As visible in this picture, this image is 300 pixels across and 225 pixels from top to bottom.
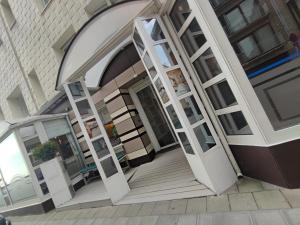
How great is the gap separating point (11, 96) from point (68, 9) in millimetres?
5309

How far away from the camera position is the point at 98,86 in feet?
28.7

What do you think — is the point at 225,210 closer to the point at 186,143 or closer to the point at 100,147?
the point at 186,143

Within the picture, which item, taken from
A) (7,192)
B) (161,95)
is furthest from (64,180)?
(161,95)

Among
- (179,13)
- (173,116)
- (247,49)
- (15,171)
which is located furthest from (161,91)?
(15,171)

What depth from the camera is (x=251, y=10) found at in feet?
13.6

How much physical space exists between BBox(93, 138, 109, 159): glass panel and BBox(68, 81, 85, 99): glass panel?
1.18 meters

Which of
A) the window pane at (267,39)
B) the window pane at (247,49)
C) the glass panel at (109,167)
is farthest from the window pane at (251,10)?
the glass panel at (109,167)

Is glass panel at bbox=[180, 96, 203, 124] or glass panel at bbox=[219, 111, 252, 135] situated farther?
glass panel at bbox=[180, 96, 203, 124]

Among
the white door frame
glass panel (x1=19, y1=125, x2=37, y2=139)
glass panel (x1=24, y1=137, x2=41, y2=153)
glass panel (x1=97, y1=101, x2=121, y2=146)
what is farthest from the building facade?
glass panel (x1=97, y1=101, x2=121, y2=146)

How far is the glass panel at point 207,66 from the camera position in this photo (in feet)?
13.0

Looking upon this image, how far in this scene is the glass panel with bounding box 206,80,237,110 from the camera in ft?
12.8

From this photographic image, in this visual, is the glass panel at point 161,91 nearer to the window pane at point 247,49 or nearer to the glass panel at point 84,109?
the window pane at point 247,49

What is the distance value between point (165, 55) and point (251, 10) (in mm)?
1592

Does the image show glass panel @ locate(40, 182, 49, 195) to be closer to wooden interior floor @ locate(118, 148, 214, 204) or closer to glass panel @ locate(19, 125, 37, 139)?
glass panel @ locate(19, 125, 37, 139)
